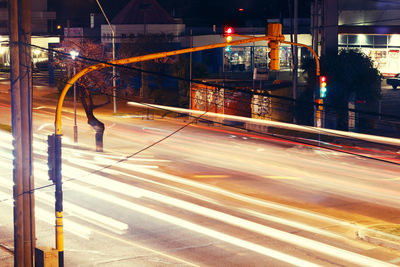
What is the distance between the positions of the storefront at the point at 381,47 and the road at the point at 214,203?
2335 centimetres

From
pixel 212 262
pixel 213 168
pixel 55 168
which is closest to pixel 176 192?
pixel 213 168

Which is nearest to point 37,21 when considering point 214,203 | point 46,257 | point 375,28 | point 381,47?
point 381,47

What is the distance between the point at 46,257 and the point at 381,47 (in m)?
46.6

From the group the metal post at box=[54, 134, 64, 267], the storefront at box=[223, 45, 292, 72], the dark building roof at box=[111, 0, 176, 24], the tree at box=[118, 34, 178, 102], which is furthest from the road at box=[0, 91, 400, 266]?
the storefront at box=[223, 45, 292, 72]

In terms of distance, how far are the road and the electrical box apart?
144cm

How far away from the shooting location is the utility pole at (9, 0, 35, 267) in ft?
41.3

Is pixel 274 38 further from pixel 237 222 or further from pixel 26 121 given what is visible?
pixel 26 121

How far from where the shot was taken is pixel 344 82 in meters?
40.8

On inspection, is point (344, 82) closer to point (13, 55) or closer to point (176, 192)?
point (176, 192)

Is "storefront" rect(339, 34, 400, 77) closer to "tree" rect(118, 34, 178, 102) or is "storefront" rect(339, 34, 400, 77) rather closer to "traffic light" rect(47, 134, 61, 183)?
"tree" rect(118, 34, 178, 102)

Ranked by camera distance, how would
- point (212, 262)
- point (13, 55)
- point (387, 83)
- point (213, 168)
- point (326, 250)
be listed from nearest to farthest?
point (13, 55) < point (212, 262) < point (326, 250) < point (213, 168) < point (387, 83)

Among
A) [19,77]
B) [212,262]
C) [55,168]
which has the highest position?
[19,77]

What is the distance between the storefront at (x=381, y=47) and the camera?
176 ft

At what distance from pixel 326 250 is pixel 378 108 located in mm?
30832
